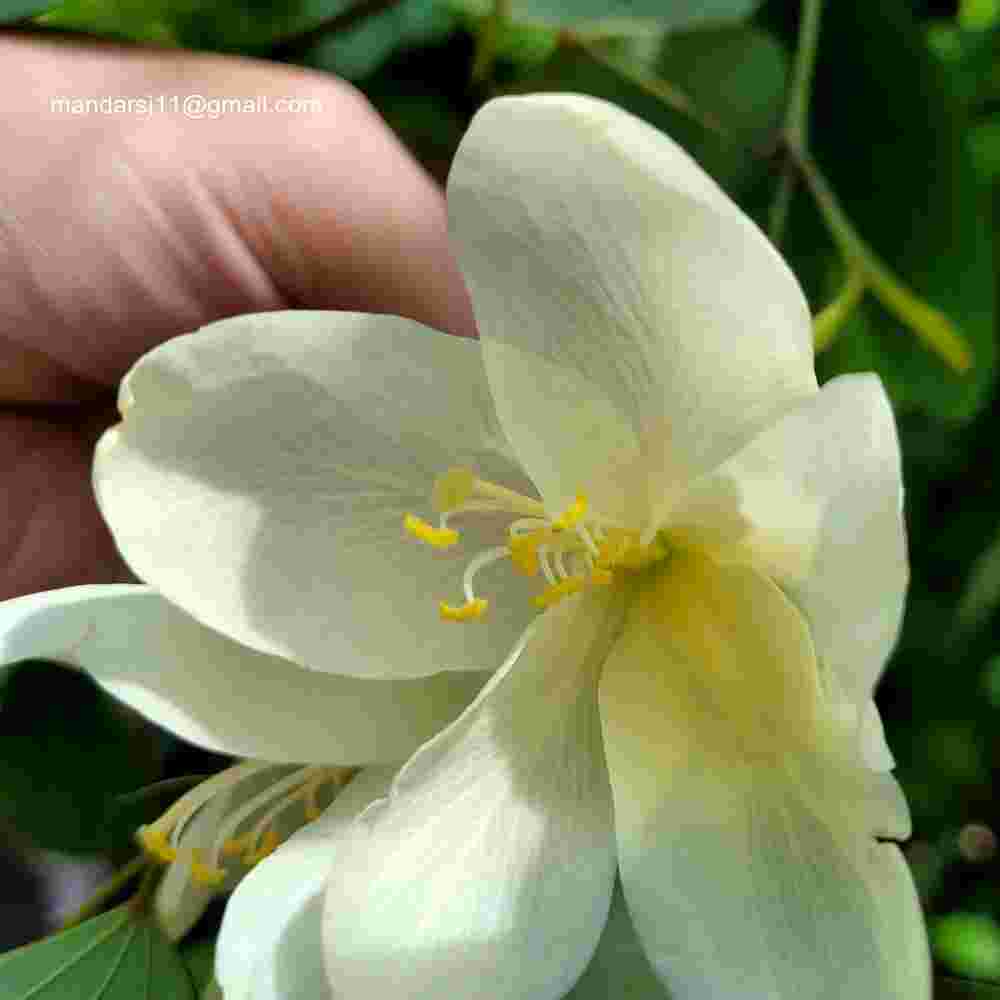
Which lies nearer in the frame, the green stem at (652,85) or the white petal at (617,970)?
the white petal at (617,970)

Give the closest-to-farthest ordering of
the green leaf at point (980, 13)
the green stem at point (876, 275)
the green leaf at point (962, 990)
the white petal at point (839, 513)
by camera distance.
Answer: the white petal at point (839, 513) < the green leaf at point (962, 990) < the green stem at point (876, 275) < the green leaf at point (980, 13)

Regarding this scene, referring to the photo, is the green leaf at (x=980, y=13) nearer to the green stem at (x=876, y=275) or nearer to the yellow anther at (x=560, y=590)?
the green stem at (x=876, y=275)

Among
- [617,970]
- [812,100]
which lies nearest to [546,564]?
[617,970]

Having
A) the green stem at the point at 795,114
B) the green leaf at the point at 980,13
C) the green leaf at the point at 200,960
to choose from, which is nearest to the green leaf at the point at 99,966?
the green leaf at the point at 200,960

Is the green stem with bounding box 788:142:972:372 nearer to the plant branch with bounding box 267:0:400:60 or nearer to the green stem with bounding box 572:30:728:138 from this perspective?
the green stem with bounding box 572:30:728:138

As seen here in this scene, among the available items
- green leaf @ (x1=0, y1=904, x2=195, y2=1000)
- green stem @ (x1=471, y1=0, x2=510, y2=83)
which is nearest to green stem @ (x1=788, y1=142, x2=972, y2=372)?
green stem @ (x1=471, y1=0, x2=510, y2=83)
